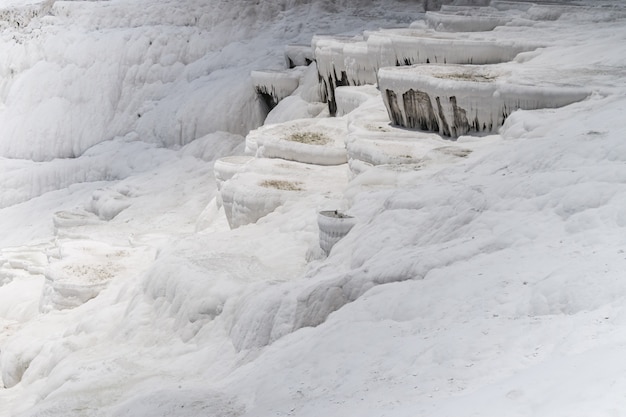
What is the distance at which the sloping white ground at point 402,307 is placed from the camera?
14.8ft

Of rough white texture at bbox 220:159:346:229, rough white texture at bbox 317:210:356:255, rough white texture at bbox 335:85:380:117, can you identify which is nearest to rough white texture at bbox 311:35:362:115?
rough white texture at bbox 335:85:380:117

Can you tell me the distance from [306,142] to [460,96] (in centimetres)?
326

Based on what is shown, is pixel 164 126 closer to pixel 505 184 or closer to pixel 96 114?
pixel 96 114

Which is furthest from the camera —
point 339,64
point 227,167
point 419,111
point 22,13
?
point 22,13

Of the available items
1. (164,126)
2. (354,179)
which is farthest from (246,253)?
(164,126)

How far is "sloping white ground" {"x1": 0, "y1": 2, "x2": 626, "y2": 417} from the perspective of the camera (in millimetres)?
4523

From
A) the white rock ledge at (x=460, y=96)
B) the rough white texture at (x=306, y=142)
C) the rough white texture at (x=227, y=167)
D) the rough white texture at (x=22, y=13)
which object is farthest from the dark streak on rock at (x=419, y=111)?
the rough white texture at (x=22, y=13)

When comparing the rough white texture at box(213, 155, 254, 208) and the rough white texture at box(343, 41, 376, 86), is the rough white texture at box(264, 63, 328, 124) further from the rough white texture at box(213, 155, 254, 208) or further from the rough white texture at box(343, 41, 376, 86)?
the rough white texture at box(213, 155, 254, 208)

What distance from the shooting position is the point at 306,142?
43.1ft

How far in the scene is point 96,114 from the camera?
2322cm

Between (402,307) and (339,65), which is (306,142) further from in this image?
(402,307)

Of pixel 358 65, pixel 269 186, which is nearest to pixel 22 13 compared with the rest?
pixel 358 65

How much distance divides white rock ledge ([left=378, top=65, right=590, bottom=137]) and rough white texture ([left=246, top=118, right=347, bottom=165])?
3.90 feet

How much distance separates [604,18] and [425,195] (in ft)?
28.7
